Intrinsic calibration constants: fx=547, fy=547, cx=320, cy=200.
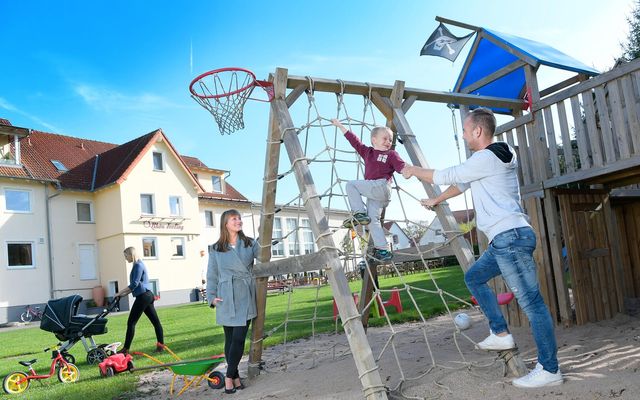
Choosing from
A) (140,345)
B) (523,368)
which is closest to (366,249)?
(523,368)

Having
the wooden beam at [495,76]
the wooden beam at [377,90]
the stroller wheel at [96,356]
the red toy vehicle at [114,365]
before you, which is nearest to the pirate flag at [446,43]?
the wooden beam at [495,76]

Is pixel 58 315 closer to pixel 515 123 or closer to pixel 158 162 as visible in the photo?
pixel 515 123

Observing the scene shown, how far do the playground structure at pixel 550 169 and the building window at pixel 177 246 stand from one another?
23124 millimetres

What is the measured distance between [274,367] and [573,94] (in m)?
4.65

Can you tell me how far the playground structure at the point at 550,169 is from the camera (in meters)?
4.90

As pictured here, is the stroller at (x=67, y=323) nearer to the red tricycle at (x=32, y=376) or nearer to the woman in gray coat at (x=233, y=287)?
the red tricycle at (x=32, y=376)

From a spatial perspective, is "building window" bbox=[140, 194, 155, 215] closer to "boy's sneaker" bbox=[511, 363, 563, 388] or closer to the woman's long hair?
the woman's long hair

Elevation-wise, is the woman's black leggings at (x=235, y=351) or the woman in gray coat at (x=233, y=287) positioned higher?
the woman in gray coat at (x=233, y=287)

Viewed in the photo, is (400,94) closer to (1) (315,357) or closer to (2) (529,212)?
(2) (529,212)

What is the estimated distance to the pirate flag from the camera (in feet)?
26.6

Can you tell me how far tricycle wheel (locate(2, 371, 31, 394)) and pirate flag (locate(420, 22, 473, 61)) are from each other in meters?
6.91

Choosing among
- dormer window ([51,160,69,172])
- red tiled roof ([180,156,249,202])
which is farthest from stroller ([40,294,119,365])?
red tiled roof ([180,156,249,202])

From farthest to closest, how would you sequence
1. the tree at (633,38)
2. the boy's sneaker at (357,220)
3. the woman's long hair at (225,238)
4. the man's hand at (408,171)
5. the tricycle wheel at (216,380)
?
the tree at (633,38), the woman's long hair at (225,238), the tricycle wheel at (216,380), the boy's sneaker at (357,220), the man's hand at (408,171)

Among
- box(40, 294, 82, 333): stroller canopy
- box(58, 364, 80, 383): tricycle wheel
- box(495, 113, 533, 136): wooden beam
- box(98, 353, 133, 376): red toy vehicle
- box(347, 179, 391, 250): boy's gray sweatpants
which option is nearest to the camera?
box(347, 179, 391, 250): boy's gray sweatpants
